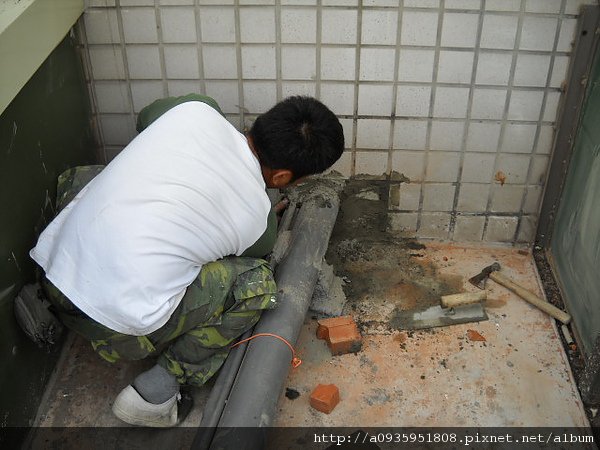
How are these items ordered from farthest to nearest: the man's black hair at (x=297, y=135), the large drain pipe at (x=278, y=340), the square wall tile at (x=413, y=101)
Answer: the square wall tile at (x=413, y=101) → the man's black hair at (x=297, y=135) → the large drain pipe at (x=278, y=340)

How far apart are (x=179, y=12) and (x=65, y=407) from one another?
1.95 metres

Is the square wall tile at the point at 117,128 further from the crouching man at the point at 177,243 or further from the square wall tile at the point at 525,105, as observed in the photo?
the square wall tile at the point at 525,105

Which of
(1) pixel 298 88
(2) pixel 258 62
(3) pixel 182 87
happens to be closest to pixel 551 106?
(1) pixel 298 88

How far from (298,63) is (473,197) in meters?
1.25

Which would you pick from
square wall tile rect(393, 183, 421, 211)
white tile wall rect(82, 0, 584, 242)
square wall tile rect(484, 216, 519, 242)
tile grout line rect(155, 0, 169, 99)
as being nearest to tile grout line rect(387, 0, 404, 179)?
white tile wall rect(82, 0, 584, 242)

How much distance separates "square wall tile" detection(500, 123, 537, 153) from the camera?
325 centimetres

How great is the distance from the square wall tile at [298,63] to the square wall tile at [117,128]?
907 millimetres

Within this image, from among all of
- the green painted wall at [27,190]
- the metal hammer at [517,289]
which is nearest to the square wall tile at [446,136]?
the metal hammer at [517,289]

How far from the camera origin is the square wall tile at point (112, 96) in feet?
10.8

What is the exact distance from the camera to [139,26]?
312 centimetres

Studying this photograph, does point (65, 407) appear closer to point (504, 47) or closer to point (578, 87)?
point (504, 47)

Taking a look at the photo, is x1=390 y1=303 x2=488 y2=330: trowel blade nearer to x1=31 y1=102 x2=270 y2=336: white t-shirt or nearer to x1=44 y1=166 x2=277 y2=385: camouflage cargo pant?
x1=44 y1=166 x2=277 y2=385: camouflage cargo pant

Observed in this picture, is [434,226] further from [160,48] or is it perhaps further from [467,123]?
[160,48]

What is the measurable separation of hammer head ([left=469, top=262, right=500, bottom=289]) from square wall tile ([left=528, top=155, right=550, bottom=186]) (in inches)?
20.3
